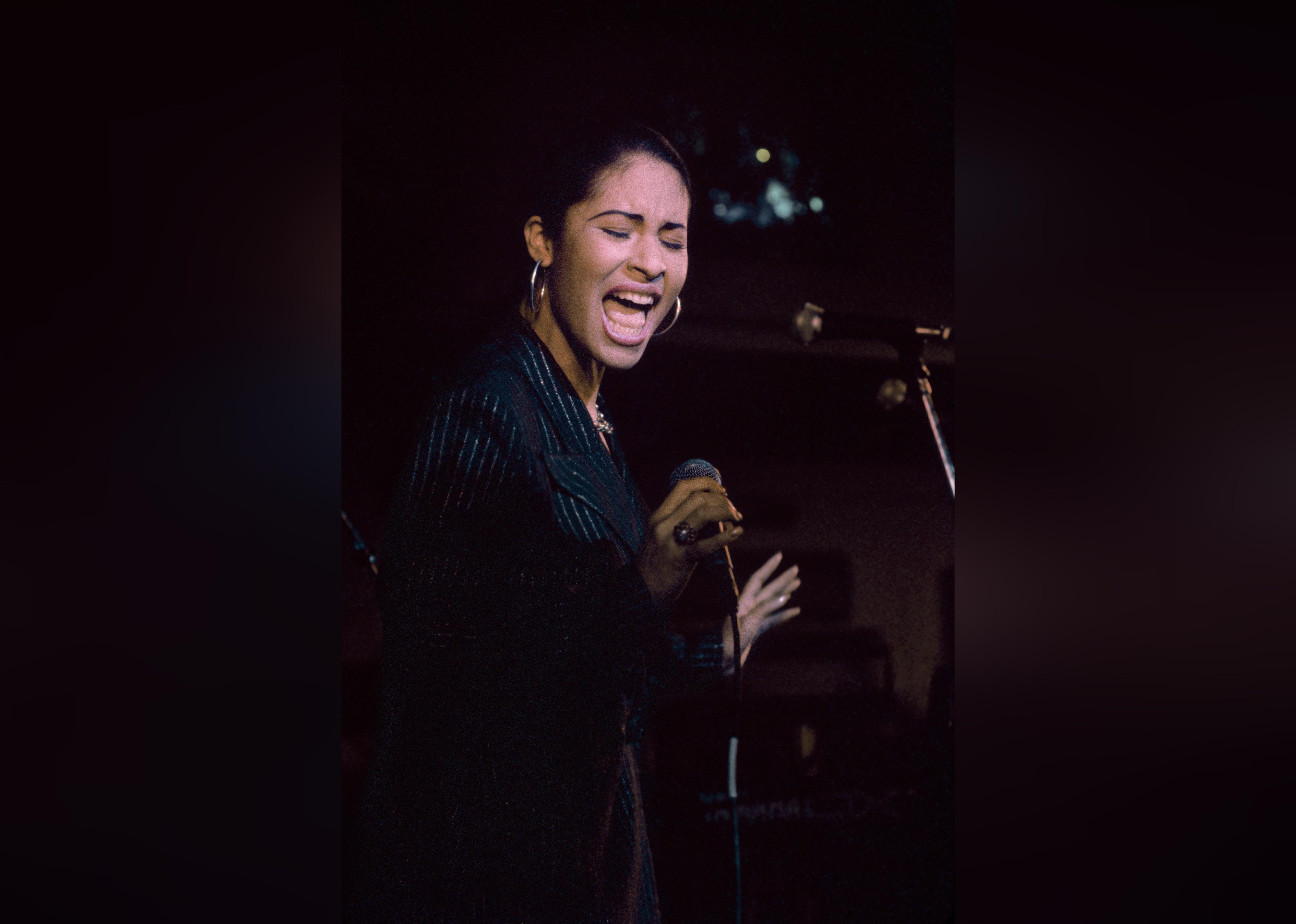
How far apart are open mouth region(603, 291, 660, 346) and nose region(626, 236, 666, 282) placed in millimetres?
46

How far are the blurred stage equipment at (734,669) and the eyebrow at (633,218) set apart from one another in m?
0.54

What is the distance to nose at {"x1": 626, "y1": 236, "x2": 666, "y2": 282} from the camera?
73.3 inches

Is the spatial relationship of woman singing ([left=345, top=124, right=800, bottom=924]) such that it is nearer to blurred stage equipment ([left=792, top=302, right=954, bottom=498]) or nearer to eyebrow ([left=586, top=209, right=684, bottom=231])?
eyebrow ([left=586, top=209, right=684, bottom=231])

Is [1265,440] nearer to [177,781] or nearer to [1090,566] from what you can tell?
[1090,566]

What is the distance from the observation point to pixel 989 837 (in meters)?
2.16

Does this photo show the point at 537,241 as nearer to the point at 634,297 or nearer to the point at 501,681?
the point at 634,297

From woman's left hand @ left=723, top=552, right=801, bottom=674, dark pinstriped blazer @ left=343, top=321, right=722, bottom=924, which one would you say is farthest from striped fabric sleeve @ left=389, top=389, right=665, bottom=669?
woman's left hand @ left=723, top=552, right=801, bottom=674

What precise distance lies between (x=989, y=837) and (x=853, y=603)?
2.55 feet

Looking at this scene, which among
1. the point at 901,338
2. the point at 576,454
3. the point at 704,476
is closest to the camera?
the point at 576,454

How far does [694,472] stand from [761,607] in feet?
1.18

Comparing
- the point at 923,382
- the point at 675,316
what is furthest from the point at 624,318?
the point at 923,382

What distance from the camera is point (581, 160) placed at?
1.83 meters

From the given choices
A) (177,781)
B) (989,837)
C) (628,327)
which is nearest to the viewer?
(177,781)

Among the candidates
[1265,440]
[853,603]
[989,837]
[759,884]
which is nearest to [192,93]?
[853,603]
